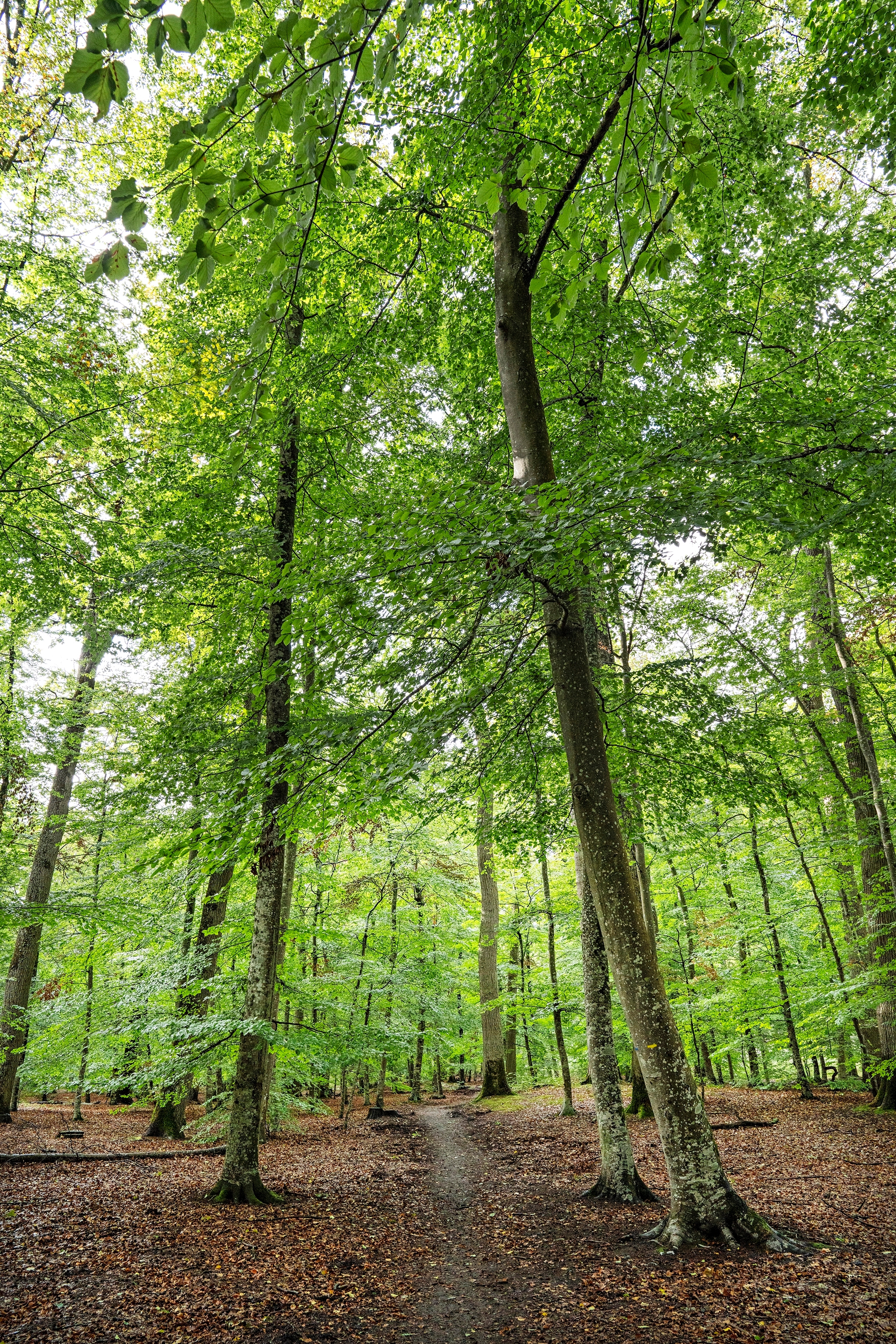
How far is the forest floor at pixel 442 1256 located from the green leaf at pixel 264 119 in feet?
18.5

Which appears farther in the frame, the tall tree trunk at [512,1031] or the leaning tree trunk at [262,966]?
the tall tree trunk at [512,1031]

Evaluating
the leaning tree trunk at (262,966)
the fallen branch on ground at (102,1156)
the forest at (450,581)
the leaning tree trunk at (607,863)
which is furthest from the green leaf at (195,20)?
the fallen branch on ground at (102,1156)

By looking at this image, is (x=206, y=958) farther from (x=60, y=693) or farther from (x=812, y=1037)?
(x=812, y=1037)

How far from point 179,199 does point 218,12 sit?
36cm

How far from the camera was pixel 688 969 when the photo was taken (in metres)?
17.2

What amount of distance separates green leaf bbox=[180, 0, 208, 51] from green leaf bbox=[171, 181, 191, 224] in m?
0.24

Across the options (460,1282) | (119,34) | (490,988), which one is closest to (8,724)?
(460,1282)

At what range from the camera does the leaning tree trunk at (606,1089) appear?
20.7 feet

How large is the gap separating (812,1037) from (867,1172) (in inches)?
288

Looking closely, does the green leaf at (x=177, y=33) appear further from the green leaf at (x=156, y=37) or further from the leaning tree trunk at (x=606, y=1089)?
the leaning tree trunk at (x=606, y=1089)

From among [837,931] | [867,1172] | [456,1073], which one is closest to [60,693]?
[867,1172]

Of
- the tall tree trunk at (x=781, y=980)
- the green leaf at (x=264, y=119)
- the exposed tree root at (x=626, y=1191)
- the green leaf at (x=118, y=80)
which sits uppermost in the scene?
the green leaf at (x=264, y=119)

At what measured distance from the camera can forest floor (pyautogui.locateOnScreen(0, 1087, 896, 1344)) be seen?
387 cm

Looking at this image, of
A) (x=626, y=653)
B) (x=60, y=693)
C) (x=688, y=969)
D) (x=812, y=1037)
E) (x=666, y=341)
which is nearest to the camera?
(x=666, y=341)
